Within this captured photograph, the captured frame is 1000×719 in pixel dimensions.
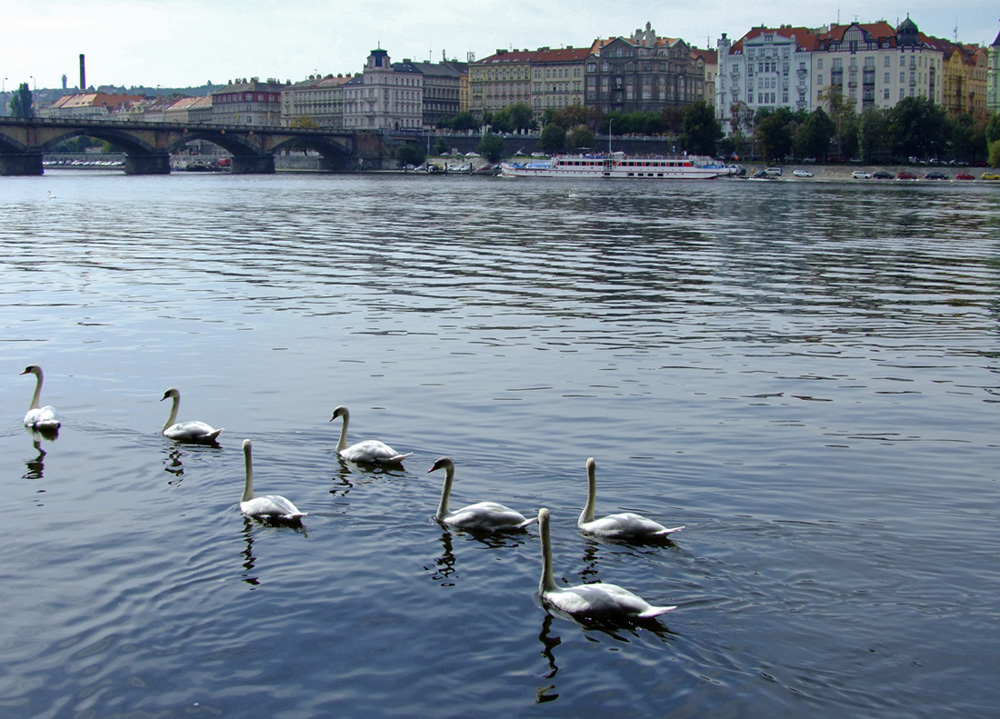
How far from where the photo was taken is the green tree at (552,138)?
579 feet

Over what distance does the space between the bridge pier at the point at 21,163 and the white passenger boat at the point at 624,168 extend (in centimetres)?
6115

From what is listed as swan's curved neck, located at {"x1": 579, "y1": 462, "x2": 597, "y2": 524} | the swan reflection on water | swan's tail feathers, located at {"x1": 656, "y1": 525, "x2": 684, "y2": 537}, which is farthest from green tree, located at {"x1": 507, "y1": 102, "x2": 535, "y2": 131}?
swan's tail feathers, located at {"x1": 656, "y1": 525, "x2": 684, "y2": 537}

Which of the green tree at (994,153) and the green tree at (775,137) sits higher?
the green tree at (775,137)

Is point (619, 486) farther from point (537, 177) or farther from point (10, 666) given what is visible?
point (537, 177)

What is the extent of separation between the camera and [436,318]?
24266 mm

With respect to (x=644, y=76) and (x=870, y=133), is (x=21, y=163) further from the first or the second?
(x=644, y=76)

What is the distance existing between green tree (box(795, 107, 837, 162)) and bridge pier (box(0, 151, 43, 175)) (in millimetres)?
87447

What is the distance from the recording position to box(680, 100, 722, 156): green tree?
155250 millimetres

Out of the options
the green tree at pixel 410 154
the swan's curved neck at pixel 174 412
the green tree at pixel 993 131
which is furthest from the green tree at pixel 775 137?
the swan's curved neck at pixel 174 412

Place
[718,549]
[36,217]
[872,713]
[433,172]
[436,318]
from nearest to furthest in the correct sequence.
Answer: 1. [872,713]
2. [718,549]
3. [436,318]
4. [36,217]
5. [433,172]

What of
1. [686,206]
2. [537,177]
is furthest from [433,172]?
[686,206]

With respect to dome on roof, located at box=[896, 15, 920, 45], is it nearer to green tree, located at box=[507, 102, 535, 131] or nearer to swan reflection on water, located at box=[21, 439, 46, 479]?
green tree, located at box=[507, 102, 535, 131]

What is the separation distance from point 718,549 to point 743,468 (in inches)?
109

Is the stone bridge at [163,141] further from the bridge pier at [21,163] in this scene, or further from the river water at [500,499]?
the river water at [500,499]
